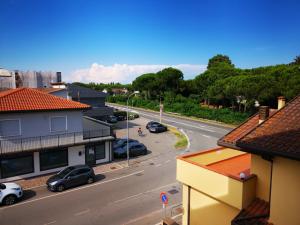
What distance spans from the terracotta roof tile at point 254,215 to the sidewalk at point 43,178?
51.7 feet

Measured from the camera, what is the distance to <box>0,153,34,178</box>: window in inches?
746

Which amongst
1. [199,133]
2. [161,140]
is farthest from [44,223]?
[199,133]

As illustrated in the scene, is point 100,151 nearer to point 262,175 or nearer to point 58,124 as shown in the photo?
point 58,124

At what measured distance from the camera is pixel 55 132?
68.6 ft

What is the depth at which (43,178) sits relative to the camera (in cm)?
1992

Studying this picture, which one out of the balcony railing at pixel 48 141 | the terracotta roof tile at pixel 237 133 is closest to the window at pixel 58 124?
the balcony railing at pixel 48 141

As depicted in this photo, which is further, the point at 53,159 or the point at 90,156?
the point at 90,156

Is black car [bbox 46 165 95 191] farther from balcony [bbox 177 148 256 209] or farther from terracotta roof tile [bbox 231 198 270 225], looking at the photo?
terracotta roof tile [bbox 231 198 270 225]

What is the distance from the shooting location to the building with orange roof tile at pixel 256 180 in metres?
6.43

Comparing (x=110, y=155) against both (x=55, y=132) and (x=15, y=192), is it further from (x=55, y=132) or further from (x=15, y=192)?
(x=15, y=192)

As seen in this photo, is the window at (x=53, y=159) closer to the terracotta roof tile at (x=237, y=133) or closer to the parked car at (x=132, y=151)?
the parked car at (x=132, y=151)

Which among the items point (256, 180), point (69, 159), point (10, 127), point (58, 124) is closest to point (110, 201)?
point (69, 159)

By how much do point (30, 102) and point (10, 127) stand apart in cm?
269

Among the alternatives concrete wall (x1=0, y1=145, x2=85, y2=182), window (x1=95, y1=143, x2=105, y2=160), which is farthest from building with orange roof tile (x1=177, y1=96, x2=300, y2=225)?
window (x1=95, y1=143, x2=105, y2=160)
